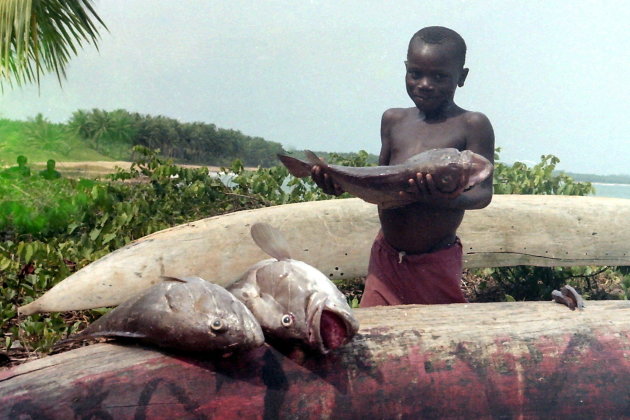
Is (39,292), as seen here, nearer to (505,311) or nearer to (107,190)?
(107,190)

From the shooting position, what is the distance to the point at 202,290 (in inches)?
68.2

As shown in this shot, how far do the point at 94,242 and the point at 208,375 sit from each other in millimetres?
3237

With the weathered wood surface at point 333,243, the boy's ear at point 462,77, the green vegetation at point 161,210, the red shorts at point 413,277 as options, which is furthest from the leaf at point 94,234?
the boy's ear at point 462,77

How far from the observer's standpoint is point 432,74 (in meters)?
2.75

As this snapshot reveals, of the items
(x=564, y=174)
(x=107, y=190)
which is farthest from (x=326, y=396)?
(x=564, y=174)

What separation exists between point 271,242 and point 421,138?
1.10m

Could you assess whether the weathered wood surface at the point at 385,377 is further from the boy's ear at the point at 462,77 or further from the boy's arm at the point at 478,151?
the boy's ear at the point at 462,77

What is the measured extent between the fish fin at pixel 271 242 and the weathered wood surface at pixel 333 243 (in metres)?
1.52

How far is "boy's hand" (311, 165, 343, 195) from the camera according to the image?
2.43 m

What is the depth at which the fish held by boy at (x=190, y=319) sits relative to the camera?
1.65m

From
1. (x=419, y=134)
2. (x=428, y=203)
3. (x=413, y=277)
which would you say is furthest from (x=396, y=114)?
(x=413, y=277)

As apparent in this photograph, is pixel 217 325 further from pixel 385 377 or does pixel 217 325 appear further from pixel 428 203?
pixel 428 203

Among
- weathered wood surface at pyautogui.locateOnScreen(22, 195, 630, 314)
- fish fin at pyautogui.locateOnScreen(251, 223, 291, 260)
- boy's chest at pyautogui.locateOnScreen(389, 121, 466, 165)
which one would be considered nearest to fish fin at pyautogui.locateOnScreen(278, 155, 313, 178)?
fish fin at pyautogui.locateOnScreen(251, 223, 291, 260)

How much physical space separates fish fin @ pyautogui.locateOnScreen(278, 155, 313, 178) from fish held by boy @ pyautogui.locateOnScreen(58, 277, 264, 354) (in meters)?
0.76
